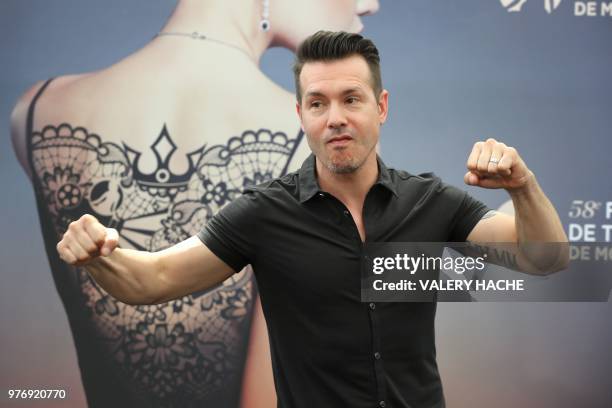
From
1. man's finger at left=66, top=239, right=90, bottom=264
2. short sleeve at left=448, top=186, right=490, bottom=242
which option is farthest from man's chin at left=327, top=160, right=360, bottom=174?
man's finger at left=66, top=239, right=90, bottom=264

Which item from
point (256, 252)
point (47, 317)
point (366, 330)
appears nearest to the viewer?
point (366, 330)

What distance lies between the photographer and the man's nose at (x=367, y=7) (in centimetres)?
277

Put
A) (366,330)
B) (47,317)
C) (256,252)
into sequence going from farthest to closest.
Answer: (47,317) → (256,252) → (366,330)

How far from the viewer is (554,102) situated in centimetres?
279

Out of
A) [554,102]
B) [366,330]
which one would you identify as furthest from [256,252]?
[554,102]

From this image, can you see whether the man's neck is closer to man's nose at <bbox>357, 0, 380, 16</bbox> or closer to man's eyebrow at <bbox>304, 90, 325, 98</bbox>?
man's eyebrow at <bbox>304, 90, 325, 98</bbox>

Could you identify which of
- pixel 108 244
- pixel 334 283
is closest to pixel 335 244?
pixel 334 283

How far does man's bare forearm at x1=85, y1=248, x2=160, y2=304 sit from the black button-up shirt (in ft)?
0.53

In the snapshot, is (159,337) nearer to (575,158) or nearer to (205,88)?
(205,88)

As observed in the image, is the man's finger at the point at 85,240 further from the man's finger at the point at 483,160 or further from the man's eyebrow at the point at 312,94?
the man's finger at the point at 483,160

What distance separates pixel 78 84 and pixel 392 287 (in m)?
1.78

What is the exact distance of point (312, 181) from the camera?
5.49 feet

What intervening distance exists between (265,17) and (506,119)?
3.72 ft

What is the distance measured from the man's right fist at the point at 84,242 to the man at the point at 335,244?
90mm
